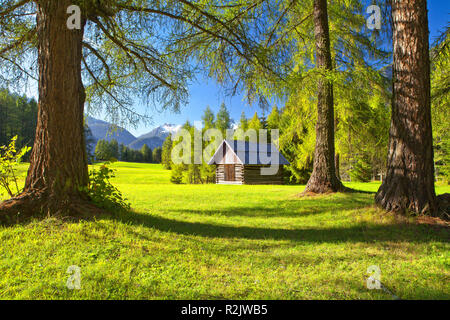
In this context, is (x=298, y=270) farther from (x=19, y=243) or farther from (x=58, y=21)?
(x=58, y=21)

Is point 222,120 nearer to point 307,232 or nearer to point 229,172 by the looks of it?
point 229,172

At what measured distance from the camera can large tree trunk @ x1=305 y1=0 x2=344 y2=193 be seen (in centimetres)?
990

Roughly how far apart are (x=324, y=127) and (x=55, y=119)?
335 inches

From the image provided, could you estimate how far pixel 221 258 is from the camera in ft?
13.0

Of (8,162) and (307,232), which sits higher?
(8,162)

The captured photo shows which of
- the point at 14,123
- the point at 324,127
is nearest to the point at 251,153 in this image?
the point at 324,127

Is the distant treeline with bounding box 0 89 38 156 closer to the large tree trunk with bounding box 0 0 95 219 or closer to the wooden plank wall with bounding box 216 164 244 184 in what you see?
the wooden plank wall with bounding box 216 164 244 184

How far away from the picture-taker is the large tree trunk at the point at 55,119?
498 centimetres

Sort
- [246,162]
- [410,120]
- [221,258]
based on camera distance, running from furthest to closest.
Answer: [246,162] → [410,120] → [221,258]

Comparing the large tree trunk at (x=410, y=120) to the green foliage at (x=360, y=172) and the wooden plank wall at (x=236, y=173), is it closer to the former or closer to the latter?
the wooden plank wall at (x=236, y=173)

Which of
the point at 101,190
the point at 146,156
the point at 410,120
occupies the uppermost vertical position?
the point at 146,156

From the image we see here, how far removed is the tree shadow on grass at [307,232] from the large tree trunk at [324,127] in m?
4.18

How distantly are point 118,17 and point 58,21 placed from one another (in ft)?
5.25

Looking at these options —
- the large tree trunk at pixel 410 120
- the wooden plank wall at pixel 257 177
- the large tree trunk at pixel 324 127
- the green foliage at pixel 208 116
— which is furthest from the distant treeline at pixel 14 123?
the large tree trunk at pixel 410 120
